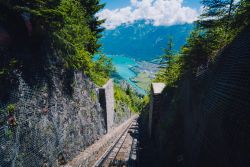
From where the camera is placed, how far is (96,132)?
38.7 feet

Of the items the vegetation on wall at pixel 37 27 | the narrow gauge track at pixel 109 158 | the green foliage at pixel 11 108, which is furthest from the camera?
the narrow gauge track at pixel 109 158

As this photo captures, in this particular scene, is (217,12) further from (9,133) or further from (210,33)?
(9,133)

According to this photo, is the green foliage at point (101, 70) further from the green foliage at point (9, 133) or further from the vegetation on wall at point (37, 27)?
the green foliage at point (9, 133)

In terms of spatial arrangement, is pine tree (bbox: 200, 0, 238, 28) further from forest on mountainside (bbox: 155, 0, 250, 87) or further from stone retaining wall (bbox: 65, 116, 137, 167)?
stone retaining wall (bbox: 65, 116, 137, 167)

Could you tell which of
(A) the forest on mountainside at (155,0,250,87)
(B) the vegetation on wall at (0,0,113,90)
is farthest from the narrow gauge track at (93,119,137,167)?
(A) the forest on mountainside at (155,0,250,87)

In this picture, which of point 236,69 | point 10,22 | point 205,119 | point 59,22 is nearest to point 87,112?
point 59,22

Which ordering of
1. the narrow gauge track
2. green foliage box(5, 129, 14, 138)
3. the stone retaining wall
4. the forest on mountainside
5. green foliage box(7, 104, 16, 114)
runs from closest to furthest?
green foliage box(5, 129, 14, 138), green foliage box(7, 104, 16, 114), the forest on mountainside, the stone retaining wall, the narrow gauge track

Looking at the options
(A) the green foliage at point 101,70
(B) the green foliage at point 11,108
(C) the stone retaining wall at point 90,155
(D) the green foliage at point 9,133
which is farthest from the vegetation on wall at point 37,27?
(A) the green foliage at point 101,70

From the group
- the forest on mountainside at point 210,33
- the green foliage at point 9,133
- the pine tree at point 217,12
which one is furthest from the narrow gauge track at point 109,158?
the pine tree at point 217,12

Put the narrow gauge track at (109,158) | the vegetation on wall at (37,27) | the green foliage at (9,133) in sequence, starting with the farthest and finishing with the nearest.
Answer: the narrow gauge track at (109,158), the vegetation on wall at (37,27), the green foliage at (9,133)

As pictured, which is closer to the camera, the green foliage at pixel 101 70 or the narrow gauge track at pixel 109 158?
the narrow gauge track at pixel 109 158

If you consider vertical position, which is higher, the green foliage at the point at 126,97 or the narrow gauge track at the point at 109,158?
the green foliage at the point at 126,97

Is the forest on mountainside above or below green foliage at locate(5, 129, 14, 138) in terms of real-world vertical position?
above

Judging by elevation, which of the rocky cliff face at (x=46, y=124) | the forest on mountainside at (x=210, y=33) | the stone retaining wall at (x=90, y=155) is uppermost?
the forest on mountainside at (x=210, y=33)
